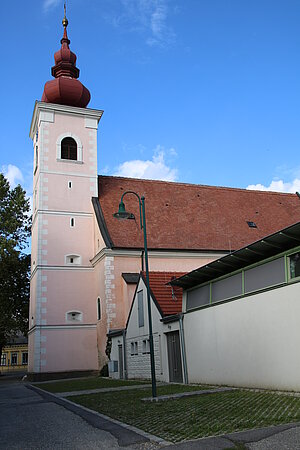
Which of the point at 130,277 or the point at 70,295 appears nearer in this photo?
the point at 130,277

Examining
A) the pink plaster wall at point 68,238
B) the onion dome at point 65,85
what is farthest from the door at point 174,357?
the onion dome at point 65,85

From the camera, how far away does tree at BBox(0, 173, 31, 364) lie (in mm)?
33219

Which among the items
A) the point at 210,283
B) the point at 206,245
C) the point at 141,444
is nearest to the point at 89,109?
the point at 206,245

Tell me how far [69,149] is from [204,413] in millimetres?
25137

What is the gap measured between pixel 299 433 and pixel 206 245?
23243mm

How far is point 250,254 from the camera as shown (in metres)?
12.9

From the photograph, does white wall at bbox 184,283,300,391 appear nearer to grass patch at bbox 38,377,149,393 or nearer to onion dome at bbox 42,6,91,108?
grass patch at bbox 38,377,149,393

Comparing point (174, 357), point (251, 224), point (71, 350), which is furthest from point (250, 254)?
point (251, 224)

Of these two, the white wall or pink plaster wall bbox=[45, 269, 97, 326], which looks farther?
pink plaster wall bbox=[45, 269, 97, 326]

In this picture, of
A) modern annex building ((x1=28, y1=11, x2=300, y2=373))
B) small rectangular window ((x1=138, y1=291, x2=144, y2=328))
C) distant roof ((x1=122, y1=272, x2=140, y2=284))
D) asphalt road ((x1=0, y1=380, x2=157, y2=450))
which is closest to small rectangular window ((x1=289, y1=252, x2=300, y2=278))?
asphalt road ((x1=0, y1=380, x2=157, y2=450))

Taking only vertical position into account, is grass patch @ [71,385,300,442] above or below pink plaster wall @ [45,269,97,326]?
below

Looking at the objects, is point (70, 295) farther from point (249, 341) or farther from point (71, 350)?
point (249, 341)

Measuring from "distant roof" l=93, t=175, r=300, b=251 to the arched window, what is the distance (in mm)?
2519

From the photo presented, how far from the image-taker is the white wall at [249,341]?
Answer: 11.3 m
